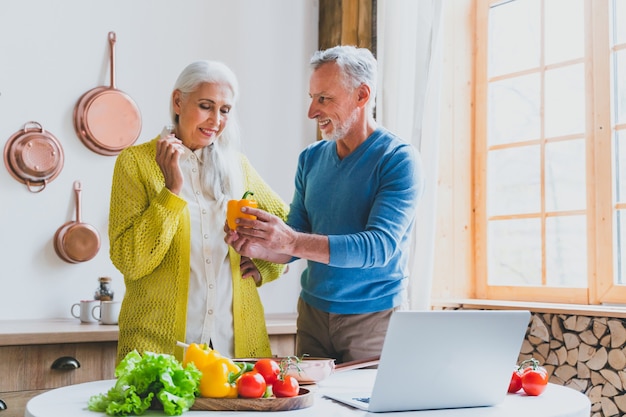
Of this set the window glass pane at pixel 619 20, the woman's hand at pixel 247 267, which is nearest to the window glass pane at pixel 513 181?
the window glass pane at pixel 619 20

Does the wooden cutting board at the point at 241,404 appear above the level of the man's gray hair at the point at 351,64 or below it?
below

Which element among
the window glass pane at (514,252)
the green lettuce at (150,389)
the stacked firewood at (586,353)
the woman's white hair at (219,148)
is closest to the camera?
the green lettuce at (150,389)

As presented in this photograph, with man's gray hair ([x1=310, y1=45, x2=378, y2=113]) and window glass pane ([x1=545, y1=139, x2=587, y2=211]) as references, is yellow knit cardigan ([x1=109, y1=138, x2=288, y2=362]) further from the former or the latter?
window glass pane ([x1=545, y1=139, x2=587, y2=211])

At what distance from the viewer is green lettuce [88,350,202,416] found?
4.18 feet

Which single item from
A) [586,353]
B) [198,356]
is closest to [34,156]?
[198,356]

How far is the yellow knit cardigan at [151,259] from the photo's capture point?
1.98m

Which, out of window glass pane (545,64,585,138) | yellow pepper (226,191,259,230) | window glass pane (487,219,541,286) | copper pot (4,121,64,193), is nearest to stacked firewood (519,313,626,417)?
window glass pane (487,219,541,286)

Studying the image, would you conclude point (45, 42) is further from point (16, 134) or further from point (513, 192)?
point (513, 192)

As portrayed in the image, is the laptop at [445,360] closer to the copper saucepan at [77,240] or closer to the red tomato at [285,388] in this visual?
the red tomato at [285,388]

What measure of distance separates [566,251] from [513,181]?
0.43 m

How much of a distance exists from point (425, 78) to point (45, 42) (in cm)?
164

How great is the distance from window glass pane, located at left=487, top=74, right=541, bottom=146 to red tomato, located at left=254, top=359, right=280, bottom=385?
2.21 metres

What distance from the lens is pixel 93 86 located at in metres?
3.20

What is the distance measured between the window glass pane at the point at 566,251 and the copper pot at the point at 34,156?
213cm
